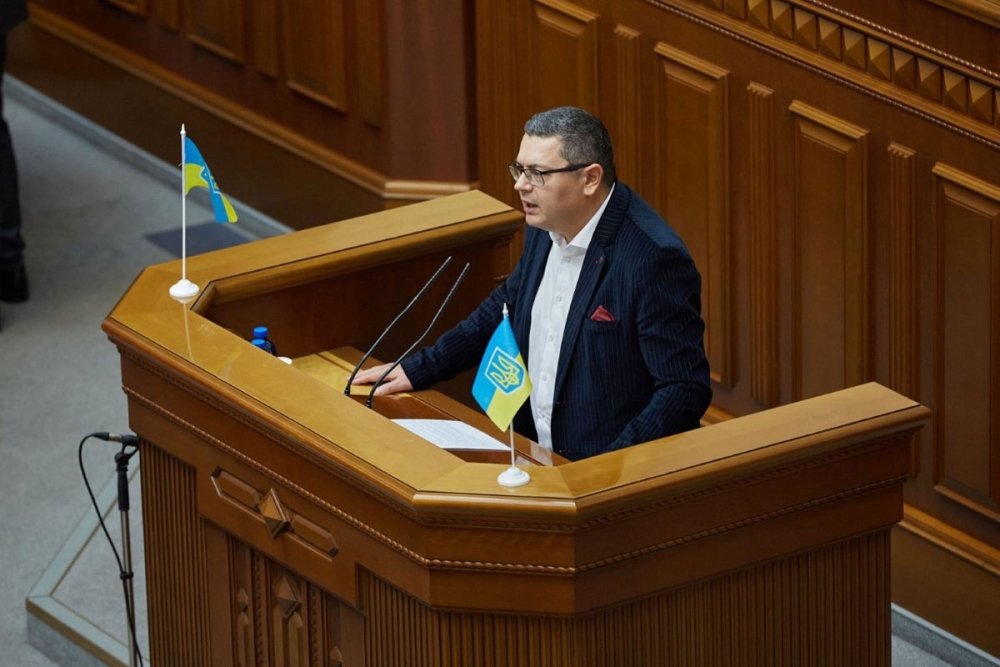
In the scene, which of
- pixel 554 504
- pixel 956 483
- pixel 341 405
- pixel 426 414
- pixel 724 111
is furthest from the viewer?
pixel 724 111

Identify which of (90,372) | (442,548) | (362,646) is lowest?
(90,372)

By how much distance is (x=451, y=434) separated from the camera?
4035 millimetres

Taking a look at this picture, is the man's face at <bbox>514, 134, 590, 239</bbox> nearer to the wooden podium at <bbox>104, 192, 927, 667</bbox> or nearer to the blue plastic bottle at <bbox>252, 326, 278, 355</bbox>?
the wooden podium at <bbox>104, 192, 927, 667</bbox>

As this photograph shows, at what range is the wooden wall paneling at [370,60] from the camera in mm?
6531

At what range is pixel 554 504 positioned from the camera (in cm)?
325

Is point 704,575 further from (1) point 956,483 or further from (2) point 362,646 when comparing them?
(1) point 956,483

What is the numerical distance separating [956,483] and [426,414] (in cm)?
141

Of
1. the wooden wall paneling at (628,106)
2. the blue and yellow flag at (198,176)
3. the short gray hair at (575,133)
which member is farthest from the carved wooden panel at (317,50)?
the short gray hair at (575,133)

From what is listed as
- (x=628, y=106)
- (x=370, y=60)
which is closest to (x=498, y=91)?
(x=628, y=106)

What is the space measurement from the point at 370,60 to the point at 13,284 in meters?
1.60

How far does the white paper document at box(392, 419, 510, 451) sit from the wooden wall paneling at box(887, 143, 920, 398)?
1.26m

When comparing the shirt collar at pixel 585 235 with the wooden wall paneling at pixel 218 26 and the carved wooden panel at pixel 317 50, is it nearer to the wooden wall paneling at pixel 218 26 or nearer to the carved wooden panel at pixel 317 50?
the carved wooden panel at pixel 317 50

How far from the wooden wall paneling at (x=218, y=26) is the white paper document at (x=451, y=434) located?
3415 millimetres

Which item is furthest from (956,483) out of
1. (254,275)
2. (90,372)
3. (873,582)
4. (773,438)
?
(90,372)
